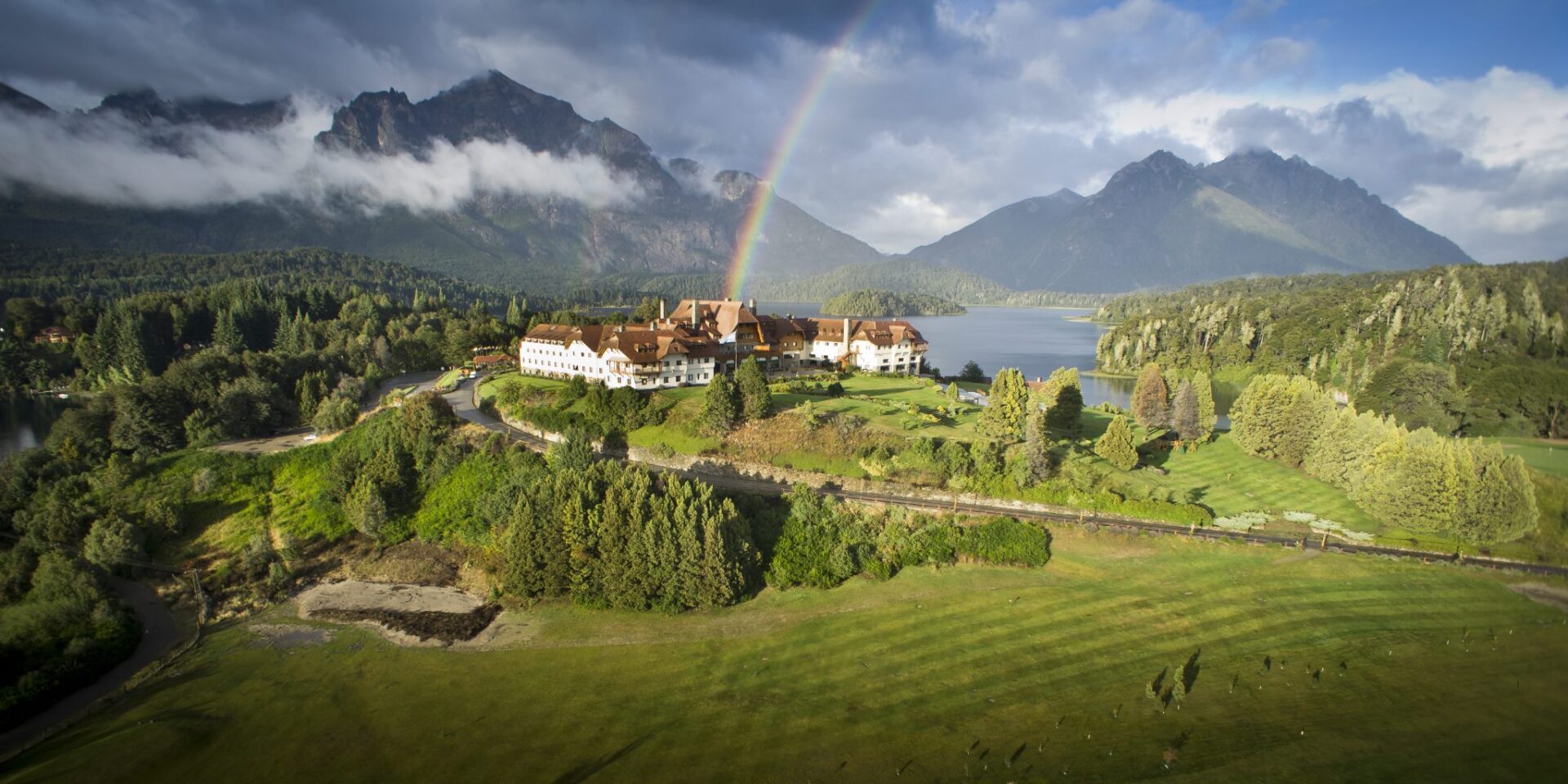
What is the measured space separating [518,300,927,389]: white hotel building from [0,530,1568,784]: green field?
106 feet

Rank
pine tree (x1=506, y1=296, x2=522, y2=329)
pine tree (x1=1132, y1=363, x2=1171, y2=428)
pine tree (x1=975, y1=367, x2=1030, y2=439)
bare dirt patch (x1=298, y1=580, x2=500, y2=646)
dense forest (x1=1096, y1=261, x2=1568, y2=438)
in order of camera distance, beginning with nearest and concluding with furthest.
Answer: bare dirt patch (x1=298, y1=580, x2=500, y2=646) → pine tree (x1=975, y1=367, x2=1030, y2=439) → pine tree (x1=1132, y1=363, x2=1171, y2=428) → dense forest (x1=1096, y1=261, x2=1568, y2=438) → pine tree (x1=506, y1=296, x2=522, y2=329)

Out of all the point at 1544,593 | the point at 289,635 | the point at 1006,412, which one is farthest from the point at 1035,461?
the point at 289,635

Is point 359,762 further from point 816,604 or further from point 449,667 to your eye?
point 816,604

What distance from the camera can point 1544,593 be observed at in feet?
101

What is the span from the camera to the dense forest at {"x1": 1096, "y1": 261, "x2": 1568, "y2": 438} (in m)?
65.1

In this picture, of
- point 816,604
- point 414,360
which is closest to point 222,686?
point 816,604

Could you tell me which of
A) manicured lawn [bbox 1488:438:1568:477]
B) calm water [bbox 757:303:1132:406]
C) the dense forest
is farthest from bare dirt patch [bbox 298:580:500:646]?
calm water [bbox 757:303:1132:406]

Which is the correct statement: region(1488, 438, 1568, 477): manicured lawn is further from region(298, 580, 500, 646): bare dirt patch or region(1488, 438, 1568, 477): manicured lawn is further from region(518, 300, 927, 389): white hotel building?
region(298, 580, 500, 646): bare dirt patch

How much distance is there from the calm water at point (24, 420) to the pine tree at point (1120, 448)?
95.1 meters

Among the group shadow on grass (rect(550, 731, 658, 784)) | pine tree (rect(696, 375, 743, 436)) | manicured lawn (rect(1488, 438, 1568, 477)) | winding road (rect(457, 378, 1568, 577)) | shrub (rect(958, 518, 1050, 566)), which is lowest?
shadow on grass (rect(550, 731, 658, 784))

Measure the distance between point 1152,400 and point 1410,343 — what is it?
64.4 meters

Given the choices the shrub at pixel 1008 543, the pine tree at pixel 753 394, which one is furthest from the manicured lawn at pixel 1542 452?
the pine tree at pixel 753 394

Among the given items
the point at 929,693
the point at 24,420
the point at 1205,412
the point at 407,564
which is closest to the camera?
the point at 929,693

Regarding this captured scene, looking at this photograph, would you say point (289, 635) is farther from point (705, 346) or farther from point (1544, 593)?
point (1544, 593)
